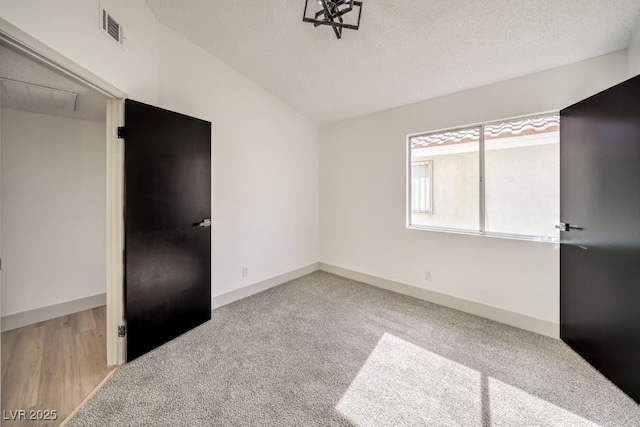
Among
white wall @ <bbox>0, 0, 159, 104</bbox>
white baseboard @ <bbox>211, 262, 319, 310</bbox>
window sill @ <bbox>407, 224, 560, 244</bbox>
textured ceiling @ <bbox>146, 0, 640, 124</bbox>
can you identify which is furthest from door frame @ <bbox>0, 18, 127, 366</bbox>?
window sill @ <bbox>407, 224, 560, 244</bbox>

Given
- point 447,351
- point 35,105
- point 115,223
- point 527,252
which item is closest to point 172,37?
point 35,105

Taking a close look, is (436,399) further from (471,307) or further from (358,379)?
(471,307)

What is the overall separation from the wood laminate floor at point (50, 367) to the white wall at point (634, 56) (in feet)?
15.4

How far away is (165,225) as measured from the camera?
2246 mm

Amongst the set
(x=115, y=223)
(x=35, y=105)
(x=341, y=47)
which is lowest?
(x=115, y=223)

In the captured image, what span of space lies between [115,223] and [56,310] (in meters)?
1.79

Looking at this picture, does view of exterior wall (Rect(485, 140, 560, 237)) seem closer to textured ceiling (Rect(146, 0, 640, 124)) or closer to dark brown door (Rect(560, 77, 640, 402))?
dark brown door (Rect(560, 77, 640, 402))

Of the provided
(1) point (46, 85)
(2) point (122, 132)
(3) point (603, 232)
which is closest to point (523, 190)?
(3) point (603, 232)

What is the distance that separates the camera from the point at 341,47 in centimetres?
245

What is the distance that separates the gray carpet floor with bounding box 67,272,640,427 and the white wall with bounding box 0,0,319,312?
1.11 m

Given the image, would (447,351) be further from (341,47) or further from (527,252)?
(341,47)

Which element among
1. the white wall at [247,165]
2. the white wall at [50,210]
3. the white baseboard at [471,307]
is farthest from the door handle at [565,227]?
the white wall at [50,210]

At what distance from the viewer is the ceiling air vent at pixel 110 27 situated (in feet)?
5.98

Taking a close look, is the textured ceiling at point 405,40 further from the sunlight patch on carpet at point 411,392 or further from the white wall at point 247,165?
the sunlight patch on carpet at point 411,392
